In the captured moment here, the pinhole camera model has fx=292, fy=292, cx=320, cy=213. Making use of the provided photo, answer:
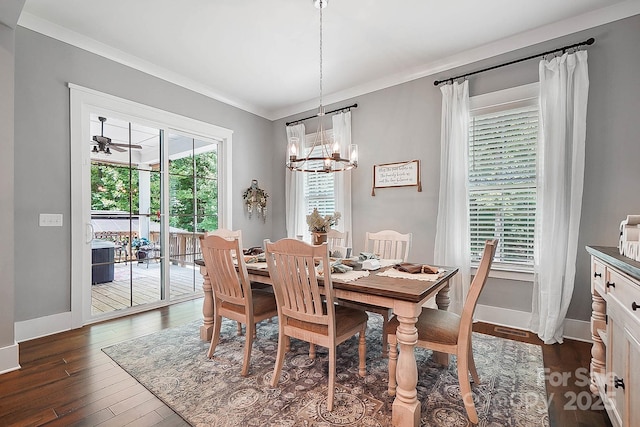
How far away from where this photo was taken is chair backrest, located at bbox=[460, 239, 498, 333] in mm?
1579

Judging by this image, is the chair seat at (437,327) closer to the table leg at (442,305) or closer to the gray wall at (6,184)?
the table leg at (442,305)

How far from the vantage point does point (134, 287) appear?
3.54 m

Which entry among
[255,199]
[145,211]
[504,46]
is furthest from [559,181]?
[145,211]

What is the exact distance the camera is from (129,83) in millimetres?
3377

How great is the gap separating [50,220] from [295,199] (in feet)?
9.73

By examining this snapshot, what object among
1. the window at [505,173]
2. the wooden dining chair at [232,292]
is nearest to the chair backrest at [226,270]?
the wooden dining chair at [232,292]

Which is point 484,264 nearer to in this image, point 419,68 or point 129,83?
point 419,68

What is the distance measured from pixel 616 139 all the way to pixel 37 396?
4.81 meters

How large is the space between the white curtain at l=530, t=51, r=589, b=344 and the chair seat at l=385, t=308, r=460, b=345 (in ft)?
4.67

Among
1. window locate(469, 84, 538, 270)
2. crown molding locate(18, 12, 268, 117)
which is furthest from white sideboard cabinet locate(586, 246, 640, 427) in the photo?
crown molding locate(18, 12, 268, 117)

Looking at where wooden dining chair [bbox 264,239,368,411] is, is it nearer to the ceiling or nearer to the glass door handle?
the ceiling

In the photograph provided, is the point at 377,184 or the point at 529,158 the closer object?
the point at 529,158

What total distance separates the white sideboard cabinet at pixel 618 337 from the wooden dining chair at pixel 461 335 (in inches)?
20.4

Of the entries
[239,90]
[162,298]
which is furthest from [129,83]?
[162,298]
